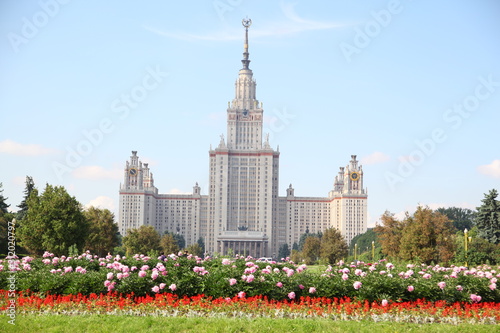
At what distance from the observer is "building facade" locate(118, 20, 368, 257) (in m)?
168

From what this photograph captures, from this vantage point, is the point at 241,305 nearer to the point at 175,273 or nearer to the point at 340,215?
the point at 175,273

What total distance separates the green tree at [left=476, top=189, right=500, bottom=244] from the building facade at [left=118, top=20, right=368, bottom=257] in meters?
99.0

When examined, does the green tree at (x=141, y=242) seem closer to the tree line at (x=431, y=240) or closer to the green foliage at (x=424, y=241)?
the tree line at (x=431, y=240)

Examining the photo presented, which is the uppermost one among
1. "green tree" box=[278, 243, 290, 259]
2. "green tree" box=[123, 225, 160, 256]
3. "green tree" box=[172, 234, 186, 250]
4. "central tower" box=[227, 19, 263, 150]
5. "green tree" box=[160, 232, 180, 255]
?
"central tower" box=[227, 19, 263, 150]

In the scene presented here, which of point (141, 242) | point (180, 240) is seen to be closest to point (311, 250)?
point (141, 242)

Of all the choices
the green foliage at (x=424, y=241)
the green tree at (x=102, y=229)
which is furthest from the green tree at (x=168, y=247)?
the green foliage at (x=424, y=241)

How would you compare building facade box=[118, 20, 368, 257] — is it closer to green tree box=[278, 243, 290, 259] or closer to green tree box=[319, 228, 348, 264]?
green tree box=[278, 243, 290, 259]

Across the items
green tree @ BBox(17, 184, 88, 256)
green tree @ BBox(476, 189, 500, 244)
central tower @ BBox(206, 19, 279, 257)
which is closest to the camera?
green tree @ BBox(17, 184, 88, 256)

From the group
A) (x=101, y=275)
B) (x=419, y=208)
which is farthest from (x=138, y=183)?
(x=101, y=275)

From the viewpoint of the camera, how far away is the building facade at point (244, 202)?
167875 millimetres

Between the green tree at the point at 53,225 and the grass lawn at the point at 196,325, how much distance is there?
27.0m

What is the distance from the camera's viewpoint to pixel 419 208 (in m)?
47.0

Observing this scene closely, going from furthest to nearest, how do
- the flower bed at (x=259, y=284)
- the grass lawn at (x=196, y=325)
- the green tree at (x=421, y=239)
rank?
1. the green tree at (x=421, y=239)
2. the flower bed at (x=259, y=284)
3. the grass lawn at (x=196, y=325)

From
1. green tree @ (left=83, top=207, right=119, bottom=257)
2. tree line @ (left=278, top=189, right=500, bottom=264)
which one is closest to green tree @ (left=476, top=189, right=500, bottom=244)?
tree line @ (left=278, top=189, right=500, bottom=264)
